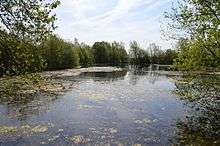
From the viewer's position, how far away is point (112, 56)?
7283 inches

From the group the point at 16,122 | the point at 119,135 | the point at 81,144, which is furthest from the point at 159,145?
the point at 16,122

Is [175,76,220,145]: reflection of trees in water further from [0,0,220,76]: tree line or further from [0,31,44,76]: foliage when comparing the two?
[0,31,44,76]: foliage

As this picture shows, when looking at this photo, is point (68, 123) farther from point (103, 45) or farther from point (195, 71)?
point (103, 45)

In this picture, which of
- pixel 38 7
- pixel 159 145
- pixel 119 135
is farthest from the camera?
pixel 119 135

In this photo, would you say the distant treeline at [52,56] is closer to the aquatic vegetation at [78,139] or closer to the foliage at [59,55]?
the foliage at [59,55]

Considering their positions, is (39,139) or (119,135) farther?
(119,135)

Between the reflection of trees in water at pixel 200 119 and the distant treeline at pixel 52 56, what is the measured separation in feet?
18.0

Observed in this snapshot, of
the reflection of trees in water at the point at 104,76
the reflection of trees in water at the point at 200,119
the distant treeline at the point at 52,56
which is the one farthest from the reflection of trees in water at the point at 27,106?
the reflection of trees in water at the point at 104,76

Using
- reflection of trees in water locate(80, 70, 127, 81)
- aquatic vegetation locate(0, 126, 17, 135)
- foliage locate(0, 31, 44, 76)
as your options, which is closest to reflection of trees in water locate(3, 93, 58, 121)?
aquatic vegetation locate(0, 126, 17, 135)

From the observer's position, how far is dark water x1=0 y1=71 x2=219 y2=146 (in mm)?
19125

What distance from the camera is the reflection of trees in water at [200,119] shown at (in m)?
19.1

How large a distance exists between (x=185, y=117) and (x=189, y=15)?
8.71 metres

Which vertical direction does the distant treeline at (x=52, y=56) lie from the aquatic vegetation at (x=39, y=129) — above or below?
above

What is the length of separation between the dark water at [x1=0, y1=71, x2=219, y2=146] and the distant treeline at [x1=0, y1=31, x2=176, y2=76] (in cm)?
485
